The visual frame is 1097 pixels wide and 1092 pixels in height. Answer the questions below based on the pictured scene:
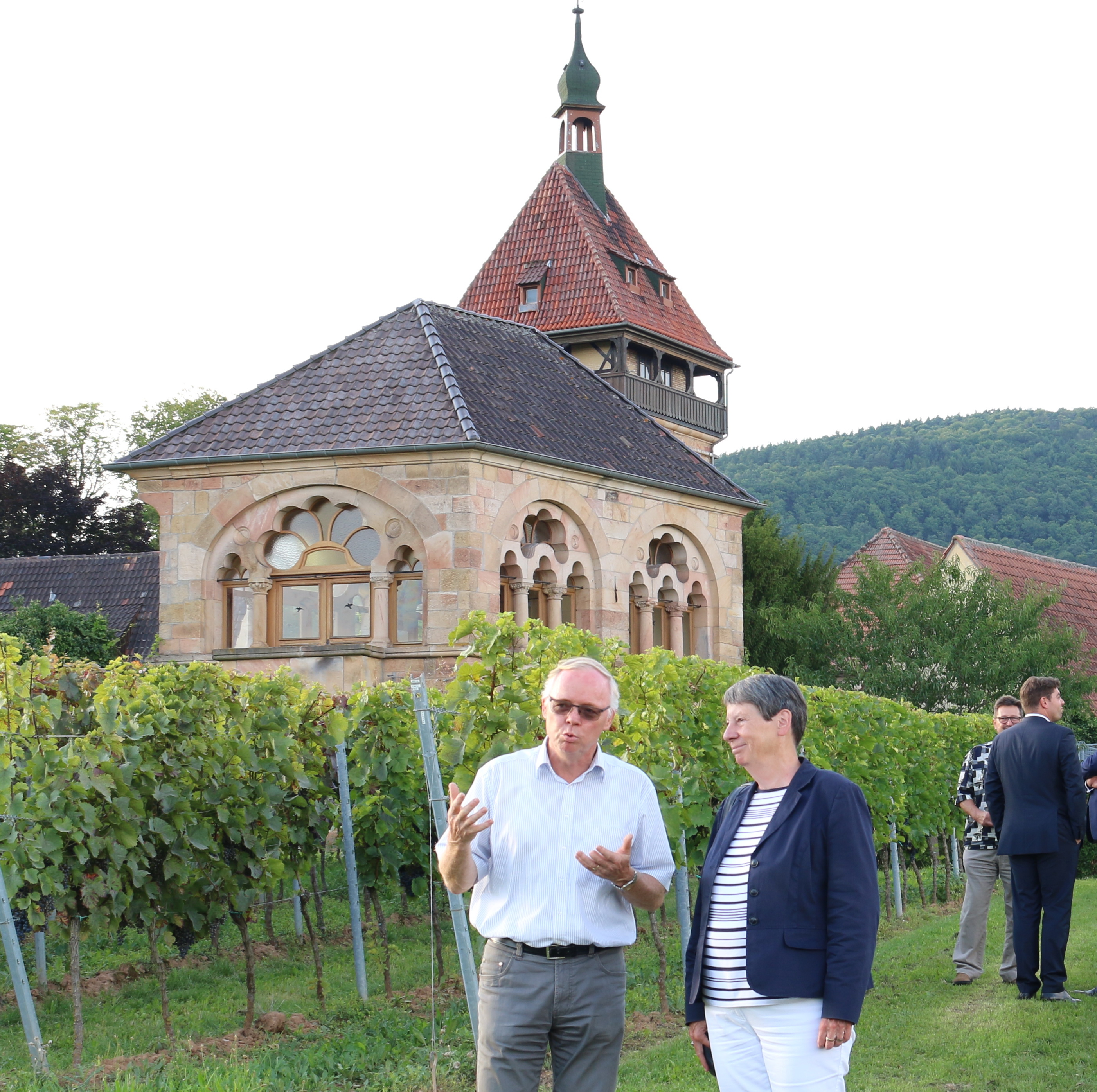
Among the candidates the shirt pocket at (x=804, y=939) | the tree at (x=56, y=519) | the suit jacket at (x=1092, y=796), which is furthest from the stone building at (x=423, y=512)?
the tree at (x=56, y=519)

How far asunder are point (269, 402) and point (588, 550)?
15.0ft

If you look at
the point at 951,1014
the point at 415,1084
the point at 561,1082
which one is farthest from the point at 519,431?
the point at 561,1082

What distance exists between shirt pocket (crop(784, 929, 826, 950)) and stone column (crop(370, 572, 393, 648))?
549 inches

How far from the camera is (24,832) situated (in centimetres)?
738

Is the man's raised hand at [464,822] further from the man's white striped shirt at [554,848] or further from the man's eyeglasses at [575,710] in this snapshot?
the man's eyeglasses at [575,710]

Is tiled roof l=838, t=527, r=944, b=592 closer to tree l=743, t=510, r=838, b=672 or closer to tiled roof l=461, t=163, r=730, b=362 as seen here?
tree l=743, t=510, r=838, b=672

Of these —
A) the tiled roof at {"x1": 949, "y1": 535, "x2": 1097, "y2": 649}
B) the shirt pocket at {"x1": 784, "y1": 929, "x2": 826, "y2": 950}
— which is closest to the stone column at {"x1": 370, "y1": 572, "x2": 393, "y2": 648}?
the shirt pocket at {"x1": 784, "y1": 929, "x2": 826, "y2": 950}

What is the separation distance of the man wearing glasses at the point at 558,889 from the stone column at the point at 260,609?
558 inches

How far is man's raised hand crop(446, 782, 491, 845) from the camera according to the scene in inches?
161

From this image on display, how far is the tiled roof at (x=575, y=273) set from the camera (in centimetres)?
3638

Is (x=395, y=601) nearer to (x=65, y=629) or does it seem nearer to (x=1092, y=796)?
(x=1092, y=796)

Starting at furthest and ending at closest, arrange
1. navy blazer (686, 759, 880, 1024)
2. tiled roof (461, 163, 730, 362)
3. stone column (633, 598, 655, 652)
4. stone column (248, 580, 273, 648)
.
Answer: tiled roof (461, 163, 730, 362), stone column (633, 598, 655, 652), stone column (248, 580, 273, 648), navy blazer (686, 759, 880, 1024)

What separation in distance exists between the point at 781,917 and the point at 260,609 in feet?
48.7

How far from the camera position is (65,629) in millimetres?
30062
